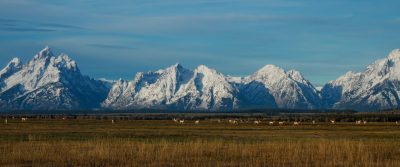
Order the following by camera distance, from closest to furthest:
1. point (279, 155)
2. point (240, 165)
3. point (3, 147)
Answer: point (240, 165) → point (279, 155) → point (3, 147)

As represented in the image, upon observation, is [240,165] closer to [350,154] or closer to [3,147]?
[350,154]

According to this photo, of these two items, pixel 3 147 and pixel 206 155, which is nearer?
pixel 206 155

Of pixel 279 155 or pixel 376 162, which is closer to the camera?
pixel 376 162

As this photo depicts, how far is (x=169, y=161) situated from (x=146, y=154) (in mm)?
3021

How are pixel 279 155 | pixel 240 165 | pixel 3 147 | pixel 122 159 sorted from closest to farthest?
pixel 240 165 < pixel 122 159 < pixel 279 155 < pixel 3 147

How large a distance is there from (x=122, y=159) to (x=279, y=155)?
8074 millimetres

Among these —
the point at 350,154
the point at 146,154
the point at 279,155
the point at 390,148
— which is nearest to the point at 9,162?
the point at 146,154

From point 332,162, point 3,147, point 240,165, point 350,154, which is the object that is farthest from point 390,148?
point 3,147

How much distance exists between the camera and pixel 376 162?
1353 inches

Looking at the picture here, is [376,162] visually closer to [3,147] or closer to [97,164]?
[97,164]

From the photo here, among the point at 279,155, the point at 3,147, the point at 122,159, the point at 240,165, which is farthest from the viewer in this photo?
the point at 3,147

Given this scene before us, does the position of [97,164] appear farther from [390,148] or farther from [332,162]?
[390,148]

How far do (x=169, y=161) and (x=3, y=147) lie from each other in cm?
1291

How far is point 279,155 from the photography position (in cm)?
3791
